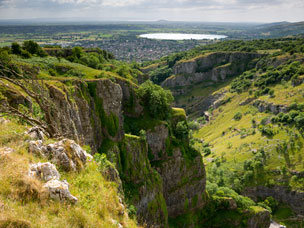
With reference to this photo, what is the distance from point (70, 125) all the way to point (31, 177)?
17.2 metres

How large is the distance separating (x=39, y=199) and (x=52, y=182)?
1168mm

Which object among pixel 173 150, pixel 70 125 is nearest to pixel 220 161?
pixel 173 150

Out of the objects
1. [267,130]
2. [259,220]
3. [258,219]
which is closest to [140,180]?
[258,219]

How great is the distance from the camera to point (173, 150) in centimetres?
5812

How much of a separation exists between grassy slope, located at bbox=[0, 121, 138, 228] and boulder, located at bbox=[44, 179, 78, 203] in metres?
0.34

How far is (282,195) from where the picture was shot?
108125 millimetres

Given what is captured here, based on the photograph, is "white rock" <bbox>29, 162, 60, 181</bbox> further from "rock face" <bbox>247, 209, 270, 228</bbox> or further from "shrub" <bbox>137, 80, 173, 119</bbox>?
"rock face" <bbox>247, 209, 270, 228</bbox>

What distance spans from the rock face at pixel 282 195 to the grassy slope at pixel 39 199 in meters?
115

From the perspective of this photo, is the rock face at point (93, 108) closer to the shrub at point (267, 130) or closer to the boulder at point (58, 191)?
the boulder at point (58, 191)

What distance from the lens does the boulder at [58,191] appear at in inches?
446

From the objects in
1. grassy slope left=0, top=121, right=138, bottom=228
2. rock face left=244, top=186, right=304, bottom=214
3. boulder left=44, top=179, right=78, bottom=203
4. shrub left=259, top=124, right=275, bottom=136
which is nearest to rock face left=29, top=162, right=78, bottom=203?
boulder left=44, top=179, right=78, bottom=203

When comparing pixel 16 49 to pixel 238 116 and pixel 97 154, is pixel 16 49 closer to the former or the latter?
pixel 97 154

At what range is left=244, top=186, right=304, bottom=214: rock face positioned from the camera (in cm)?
10362

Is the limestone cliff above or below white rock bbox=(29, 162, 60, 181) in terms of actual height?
below
